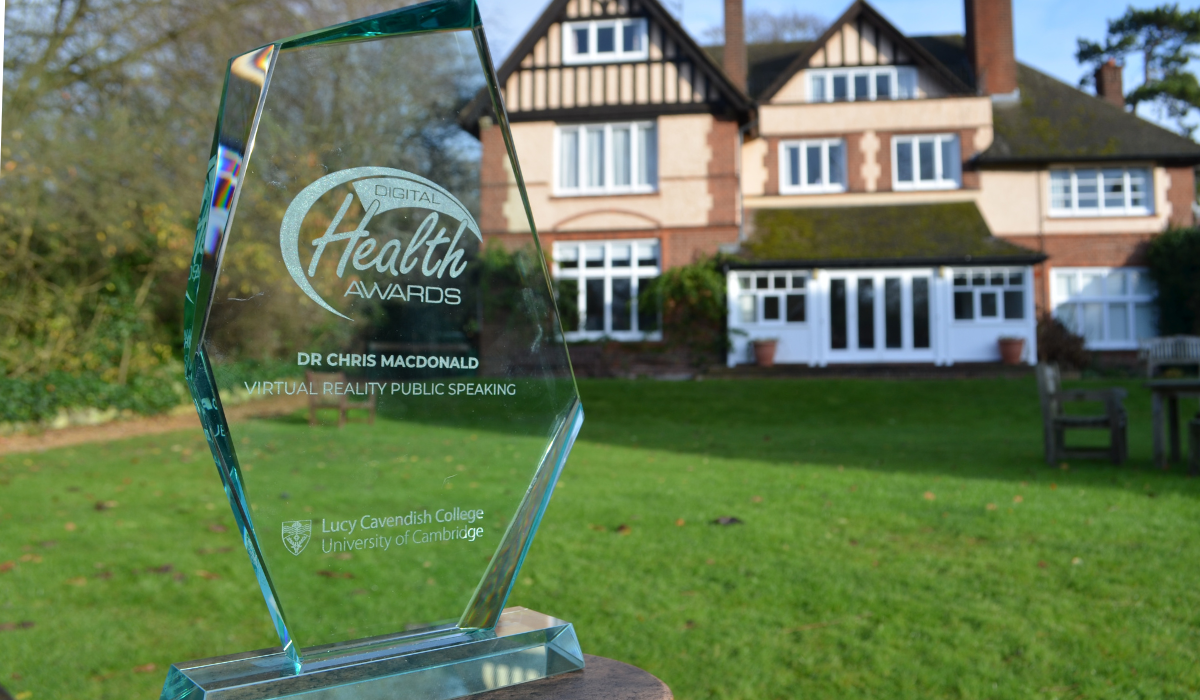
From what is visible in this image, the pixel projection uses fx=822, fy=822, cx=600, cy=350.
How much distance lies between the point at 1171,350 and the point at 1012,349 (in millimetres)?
4123

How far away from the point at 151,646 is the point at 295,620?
2.34 m

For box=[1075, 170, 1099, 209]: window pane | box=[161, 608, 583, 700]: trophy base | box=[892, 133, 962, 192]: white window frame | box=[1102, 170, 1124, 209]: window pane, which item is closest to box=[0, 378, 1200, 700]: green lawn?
box=[161, 608, 583, 700]: trophy base

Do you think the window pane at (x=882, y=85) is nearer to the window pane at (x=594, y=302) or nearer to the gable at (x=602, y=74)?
the gable at (x=602, y=74)

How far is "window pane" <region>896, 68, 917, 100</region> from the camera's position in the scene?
19.6 metres

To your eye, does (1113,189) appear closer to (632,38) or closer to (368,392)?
(632,38)

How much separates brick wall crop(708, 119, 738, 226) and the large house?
0.10ft

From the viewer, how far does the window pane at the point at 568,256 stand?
18906 mm

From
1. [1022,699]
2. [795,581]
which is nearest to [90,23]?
[795,581]

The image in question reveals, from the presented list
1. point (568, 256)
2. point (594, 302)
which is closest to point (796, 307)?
point (594, 302)

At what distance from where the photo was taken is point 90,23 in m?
9.90

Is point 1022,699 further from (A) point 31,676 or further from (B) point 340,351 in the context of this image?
(A) point 31,676

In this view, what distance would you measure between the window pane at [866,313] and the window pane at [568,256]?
6.36 meters

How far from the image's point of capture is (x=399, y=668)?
4.67 ft

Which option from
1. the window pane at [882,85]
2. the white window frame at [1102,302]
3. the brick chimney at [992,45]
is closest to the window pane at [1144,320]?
the white window frame at [1102,302]
